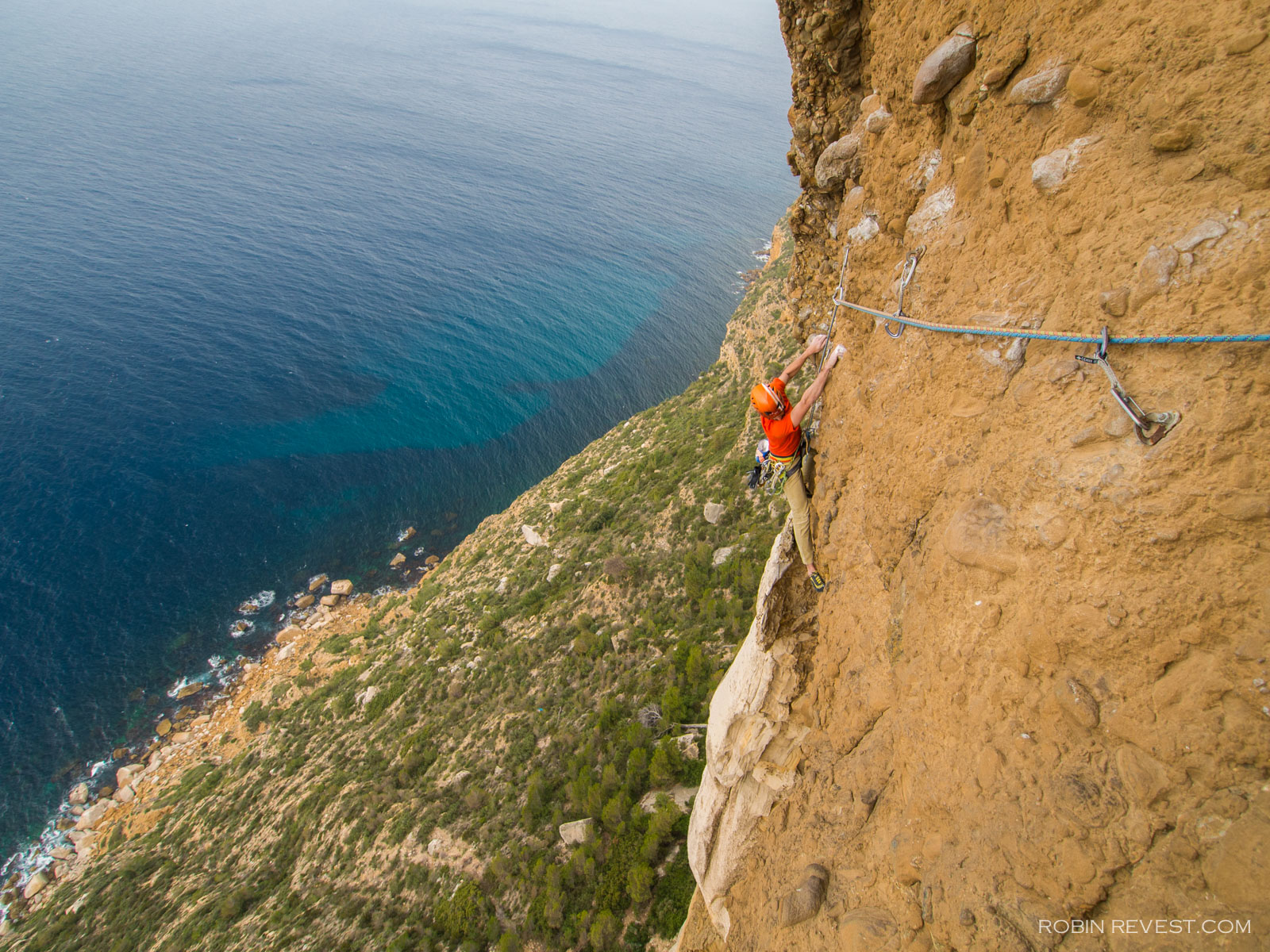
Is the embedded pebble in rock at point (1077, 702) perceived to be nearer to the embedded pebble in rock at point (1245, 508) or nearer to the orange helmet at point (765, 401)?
the embedded pebble in rock at point (1245, 508)

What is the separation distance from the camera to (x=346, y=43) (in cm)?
15850

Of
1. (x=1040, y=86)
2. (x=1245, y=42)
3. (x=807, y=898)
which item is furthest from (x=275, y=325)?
(x=1245, y=42)

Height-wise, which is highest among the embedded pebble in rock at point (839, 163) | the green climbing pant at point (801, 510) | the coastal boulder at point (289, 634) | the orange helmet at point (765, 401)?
the embedded pebble in rock at point (839, 163)

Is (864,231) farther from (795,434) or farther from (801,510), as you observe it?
(801,510)

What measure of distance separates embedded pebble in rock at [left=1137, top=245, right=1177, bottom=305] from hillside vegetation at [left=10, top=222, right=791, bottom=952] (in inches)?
600

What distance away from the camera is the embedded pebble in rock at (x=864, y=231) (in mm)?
6488

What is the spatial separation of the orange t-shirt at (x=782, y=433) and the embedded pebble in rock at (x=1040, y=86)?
125 inches

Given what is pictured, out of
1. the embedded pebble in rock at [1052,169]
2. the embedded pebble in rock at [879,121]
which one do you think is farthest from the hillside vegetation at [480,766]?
the embedded pebble in rock at [1052,169]

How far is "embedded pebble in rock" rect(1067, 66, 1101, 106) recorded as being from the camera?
157 inches

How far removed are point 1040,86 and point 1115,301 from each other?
6.30ft

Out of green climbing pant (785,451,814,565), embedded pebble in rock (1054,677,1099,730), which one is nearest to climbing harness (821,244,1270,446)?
embedded pebble in rock (1054,677,1099,730)

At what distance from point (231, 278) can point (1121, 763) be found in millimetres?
77378

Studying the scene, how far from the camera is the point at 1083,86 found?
4.04 meters

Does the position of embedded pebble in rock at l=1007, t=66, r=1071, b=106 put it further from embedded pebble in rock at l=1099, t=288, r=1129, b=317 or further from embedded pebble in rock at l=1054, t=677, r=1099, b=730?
embedded pebble in rock at l=1054, t=677, r=1099, b=730
